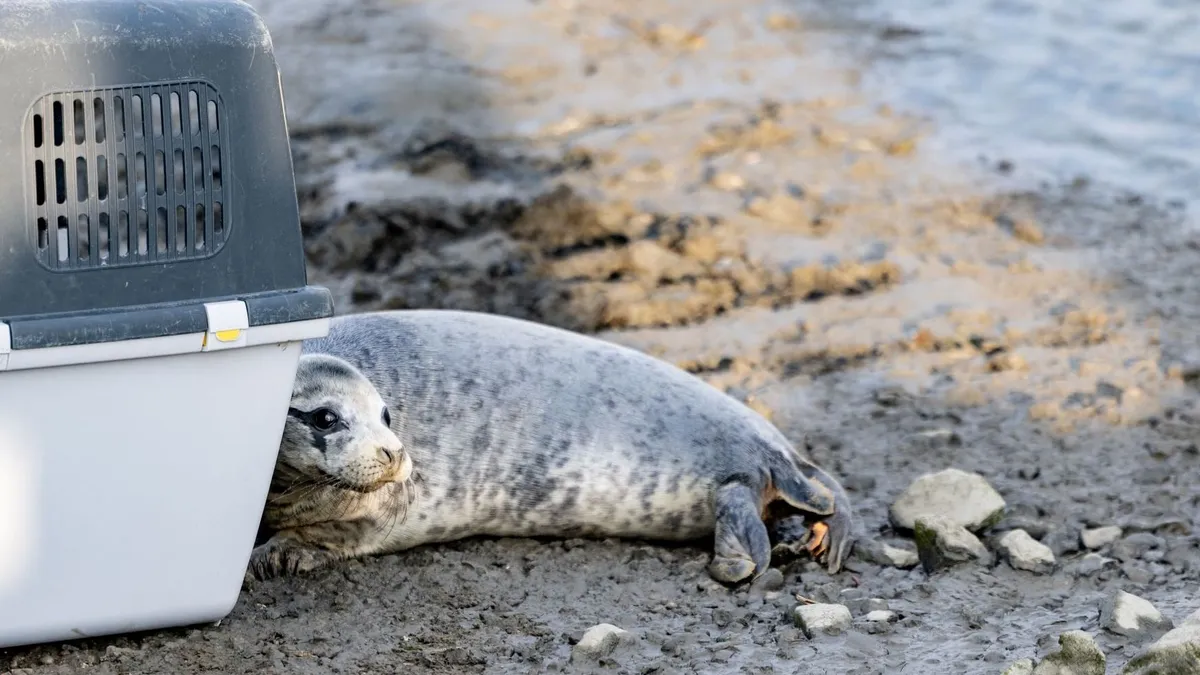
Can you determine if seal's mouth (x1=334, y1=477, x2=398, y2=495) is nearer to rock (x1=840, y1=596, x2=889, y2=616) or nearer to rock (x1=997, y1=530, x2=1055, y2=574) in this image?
rock (x1=840, y1=596, x2=889, y2=616)

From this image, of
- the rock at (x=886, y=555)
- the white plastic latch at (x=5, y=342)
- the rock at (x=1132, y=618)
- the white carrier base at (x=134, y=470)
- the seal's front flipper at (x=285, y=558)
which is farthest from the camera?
the rock at (x=886, y=555)

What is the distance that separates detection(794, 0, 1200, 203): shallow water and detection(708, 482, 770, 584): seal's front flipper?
3068 mm

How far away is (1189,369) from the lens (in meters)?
4.38

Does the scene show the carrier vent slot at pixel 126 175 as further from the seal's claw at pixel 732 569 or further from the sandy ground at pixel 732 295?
the seal's claw at pixel 732 569

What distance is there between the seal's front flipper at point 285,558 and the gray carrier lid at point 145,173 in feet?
2.74

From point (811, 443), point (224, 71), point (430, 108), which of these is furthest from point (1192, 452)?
point (430, 108)

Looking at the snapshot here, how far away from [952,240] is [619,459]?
2216 mm

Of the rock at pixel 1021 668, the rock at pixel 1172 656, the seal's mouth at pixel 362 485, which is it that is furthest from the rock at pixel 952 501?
the seal's mouth at pixel 362 485

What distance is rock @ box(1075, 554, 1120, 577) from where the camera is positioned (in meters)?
3.31

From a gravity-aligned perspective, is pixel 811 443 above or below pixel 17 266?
below

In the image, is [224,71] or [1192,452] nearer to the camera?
[224,71]

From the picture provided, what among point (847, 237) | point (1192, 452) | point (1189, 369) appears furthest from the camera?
point (847, 237)

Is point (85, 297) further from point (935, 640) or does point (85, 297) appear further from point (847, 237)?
point (847, 237)

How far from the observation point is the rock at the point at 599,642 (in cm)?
298
